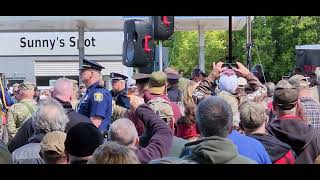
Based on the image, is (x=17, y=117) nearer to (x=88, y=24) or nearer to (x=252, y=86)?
(x=252, y=86)

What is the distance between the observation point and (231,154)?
2.52 meters

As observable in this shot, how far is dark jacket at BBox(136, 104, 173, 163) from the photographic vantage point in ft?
10.6

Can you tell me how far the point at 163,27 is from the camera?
690 centimetres

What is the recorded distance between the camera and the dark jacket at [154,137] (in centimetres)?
322

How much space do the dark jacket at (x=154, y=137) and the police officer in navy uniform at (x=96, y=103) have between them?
2.10 meters

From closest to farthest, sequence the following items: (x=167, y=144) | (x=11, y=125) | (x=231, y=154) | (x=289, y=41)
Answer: (x=231, y=154)
(x=167, y=144)
(x=11, y=125)
(x=289, y=41)

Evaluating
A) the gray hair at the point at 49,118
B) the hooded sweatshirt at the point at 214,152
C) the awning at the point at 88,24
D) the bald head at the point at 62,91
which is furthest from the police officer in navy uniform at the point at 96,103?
the awning at the point at 88,24

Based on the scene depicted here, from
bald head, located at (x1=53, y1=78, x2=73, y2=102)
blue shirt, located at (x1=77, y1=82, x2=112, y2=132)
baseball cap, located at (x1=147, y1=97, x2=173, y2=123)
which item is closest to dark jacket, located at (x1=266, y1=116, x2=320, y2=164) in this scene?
baseball cap, located at (x1=147, y1=97, x2=173, y2=123)

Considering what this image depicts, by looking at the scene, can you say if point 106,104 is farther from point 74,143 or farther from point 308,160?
point 74,143

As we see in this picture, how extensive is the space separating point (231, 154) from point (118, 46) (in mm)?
31018

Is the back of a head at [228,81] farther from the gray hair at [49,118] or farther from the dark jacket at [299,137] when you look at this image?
the gray hair at [49,118]
